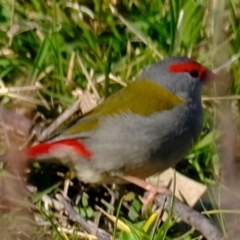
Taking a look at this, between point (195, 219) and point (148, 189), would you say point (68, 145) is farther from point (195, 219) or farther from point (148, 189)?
point (195, 219)

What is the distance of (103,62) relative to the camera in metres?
3.80

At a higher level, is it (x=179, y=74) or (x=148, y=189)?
(x=179, y=74)

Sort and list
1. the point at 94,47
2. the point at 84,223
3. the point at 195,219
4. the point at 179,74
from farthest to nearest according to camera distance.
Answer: the point at 94,47, the point at 179,74, the point at 84,223, the point at 195,219

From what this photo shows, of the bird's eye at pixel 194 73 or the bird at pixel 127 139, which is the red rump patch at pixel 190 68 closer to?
the bird's eye at pixel 194 73

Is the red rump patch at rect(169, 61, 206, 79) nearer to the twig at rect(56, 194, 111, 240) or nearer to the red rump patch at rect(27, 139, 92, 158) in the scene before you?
the red rump patch at rect(27, 139, 92, 158)

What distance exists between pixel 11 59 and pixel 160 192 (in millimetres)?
1149

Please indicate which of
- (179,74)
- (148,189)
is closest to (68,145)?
(148,189)

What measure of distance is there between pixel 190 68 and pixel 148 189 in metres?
0.62

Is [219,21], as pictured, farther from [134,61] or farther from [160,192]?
[134,61]

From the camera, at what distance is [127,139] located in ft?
10.2

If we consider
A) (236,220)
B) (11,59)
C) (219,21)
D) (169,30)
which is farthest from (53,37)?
(219,21)

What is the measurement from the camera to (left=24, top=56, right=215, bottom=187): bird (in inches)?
123

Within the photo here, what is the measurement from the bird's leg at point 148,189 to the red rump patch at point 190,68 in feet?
1.79

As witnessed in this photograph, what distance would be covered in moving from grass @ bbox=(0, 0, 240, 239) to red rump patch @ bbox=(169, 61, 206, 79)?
12cm
